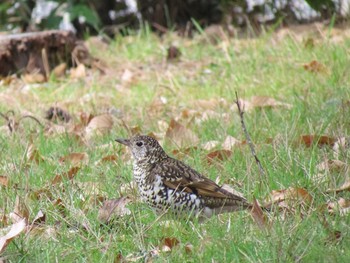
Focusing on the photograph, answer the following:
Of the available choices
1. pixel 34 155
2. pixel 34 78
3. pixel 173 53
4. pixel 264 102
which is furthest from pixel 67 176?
pixel 173 53

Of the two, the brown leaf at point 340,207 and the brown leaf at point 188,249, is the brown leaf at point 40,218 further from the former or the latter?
the brown leaf at point 340,207

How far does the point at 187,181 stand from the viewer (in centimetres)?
471

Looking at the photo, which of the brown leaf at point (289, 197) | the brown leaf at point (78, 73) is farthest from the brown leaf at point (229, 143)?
the brown leaf at point (78, 73)

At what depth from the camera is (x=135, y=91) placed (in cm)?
829

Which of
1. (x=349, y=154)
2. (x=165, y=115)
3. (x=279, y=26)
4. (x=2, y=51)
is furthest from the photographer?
(x=279, y=26)

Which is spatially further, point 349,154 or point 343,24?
point 343,24

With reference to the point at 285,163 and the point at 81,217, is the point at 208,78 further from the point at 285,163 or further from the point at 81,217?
the point at 81,217

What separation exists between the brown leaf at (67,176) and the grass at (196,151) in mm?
62

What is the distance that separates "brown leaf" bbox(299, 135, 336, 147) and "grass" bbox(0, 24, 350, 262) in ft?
0.21

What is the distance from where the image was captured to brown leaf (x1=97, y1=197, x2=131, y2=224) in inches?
177

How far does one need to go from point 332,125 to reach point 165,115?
1848mm

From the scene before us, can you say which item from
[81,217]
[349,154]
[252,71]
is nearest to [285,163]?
[349,154]

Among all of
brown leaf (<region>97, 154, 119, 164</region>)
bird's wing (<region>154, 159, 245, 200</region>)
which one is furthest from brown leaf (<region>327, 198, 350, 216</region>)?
brown leaf (<region>97, 154, 119, 164</region>)

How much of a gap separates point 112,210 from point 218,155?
55.1 inches
